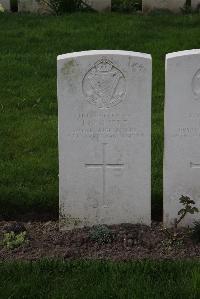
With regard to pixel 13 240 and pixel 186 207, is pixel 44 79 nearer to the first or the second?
pixel 13 240

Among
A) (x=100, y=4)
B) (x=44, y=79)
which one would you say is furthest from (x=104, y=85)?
(x=100, y=4)

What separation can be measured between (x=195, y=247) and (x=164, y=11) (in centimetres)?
681

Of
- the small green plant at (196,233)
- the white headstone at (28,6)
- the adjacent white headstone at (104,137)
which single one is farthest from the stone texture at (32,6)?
the small green plant at (196,233)

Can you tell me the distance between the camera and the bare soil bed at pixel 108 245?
502 centimetres

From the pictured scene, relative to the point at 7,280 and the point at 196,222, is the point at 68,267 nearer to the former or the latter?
the point at 7,280

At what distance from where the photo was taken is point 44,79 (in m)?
8.50

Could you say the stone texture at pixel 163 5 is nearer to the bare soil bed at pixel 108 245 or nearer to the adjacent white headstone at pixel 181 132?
the adjacent white headstone at pixel 181 132

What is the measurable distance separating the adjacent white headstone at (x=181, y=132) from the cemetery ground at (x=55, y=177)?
10.5 inches

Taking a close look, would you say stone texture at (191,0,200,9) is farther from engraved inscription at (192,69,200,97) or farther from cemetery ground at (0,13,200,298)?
engraved inscription at (192,69,200,97)

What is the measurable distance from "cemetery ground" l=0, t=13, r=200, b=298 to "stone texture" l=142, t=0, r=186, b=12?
2.25 ft

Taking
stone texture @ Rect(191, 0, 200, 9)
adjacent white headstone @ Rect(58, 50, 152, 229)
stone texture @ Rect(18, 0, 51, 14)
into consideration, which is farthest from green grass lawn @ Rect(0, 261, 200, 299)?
stone texture @ Rect(191, 0, 200, 9)

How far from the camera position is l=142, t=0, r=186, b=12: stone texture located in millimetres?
11383

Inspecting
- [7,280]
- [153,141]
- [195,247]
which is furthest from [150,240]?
[153,141]

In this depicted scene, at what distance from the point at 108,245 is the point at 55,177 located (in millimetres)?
1210
